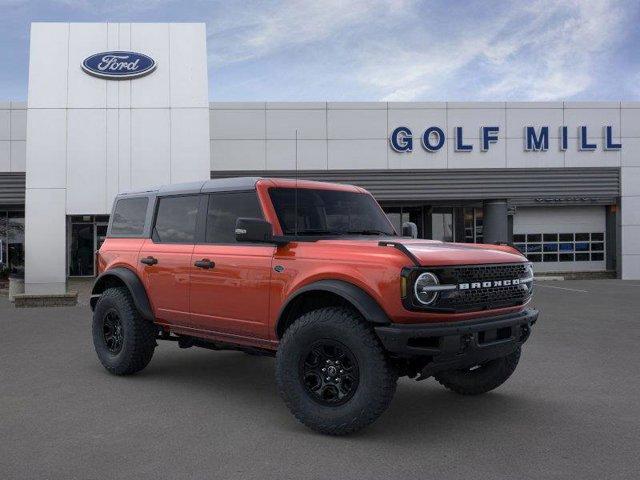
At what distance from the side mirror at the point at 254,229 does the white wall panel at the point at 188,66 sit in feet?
51.2

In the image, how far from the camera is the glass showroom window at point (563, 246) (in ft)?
88.3

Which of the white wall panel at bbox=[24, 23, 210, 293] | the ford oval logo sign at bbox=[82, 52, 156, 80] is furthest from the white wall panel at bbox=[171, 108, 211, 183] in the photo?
the ford oval logo sign at bbox=[82, 52, 156, 80]

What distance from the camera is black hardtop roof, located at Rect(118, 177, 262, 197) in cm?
564

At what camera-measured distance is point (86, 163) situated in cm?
1933

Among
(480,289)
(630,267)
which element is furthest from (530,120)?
(480,289)

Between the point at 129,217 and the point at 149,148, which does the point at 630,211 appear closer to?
the point at 149,148

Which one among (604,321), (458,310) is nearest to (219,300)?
(458,310)

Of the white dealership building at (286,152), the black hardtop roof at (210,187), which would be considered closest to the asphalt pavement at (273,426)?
the black hardtop roof at (210,187)

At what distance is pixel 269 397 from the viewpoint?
19.1 feet

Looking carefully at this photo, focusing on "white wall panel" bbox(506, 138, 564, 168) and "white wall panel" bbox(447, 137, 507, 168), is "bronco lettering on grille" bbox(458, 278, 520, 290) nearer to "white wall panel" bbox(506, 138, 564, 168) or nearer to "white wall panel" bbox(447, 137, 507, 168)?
"white wall panel" bbox(447, 137, 507, 168)

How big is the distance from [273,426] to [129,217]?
3.22 metres

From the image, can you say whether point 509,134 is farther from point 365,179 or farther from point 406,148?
point 365,179

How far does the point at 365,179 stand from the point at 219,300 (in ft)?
64.6

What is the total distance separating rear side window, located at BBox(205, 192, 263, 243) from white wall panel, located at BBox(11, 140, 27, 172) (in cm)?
2086
